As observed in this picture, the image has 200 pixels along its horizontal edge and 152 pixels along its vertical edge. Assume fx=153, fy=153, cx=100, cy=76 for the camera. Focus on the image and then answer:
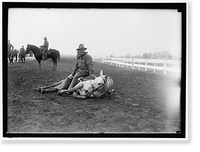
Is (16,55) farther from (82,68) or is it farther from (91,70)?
(91,70)

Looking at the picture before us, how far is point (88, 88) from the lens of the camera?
2709mm

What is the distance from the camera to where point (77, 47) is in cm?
270

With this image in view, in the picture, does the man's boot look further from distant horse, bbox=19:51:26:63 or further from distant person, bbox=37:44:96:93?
distant horse, bbox=19:51:26:63

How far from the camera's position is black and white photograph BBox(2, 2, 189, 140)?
256cm

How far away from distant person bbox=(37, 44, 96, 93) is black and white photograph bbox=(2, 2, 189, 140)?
0.7 inches

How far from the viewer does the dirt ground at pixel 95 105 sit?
8.30 feet

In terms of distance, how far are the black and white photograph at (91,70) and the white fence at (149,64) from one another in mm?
18

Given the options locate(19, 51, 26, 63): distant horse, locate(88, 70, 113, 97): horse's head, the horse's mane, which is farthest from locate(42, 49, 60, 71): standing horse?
the horse's mane

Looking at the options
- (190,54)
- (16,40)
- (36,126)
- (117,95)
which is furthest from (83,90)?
(190,54)

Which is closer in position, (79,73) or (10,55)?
(10,55)

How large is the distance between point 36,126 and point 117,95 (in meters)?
1.46

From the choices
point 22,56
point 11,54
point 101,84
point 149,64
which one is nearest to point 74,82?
point 101,84

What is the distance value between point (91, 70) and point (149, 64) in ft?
3.57

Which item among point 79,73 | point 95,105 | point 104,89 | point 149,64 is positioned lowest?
point 95,105
